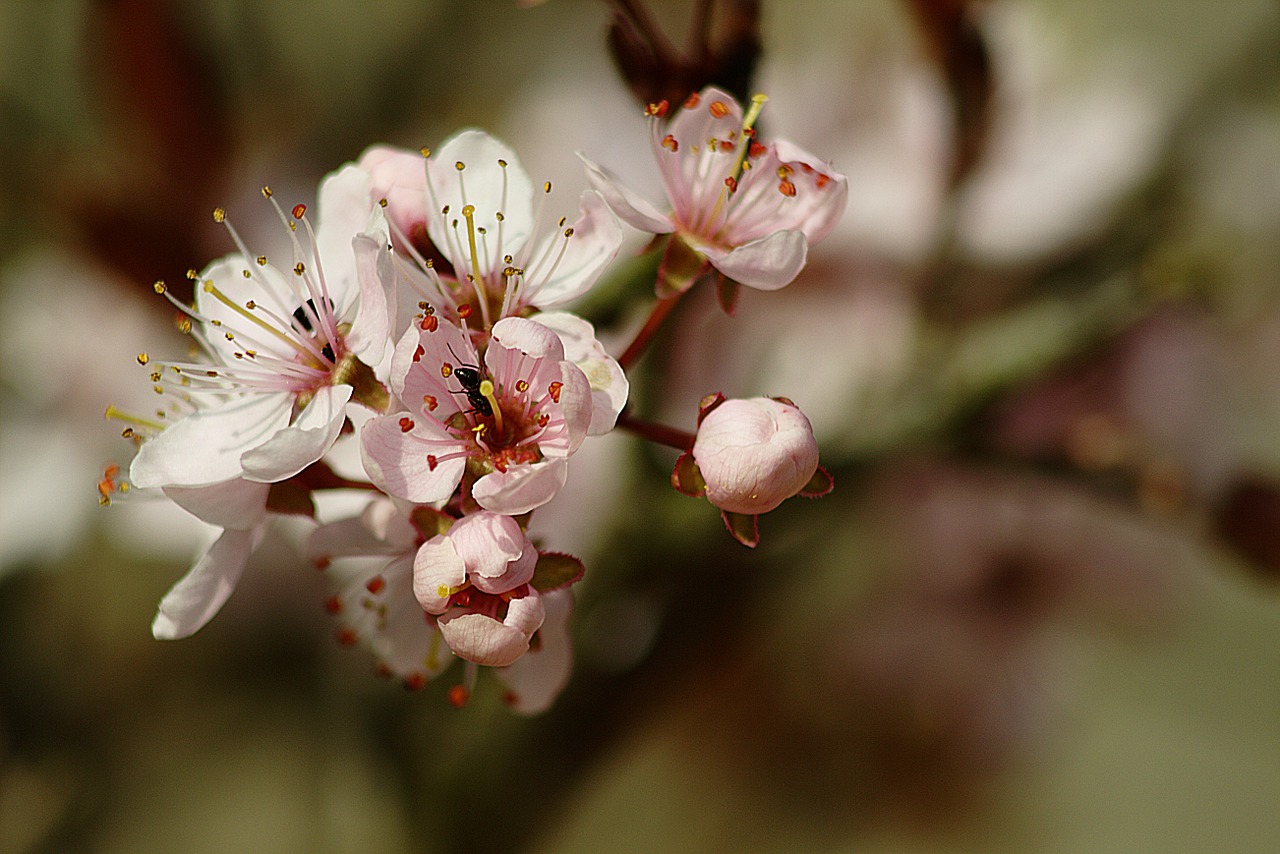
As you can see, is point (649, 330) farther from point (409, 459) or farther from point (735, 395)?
point (735, 395)

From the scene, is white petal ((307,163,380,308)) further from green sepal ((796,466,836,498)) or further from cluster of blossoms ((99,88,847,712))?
green sepal ((796,466,836,498))

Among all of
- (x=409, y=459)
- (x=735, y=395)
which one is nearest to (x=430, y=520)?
(x=409, y=459)

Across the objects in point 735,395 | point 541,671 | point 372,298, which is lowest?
point 735,395

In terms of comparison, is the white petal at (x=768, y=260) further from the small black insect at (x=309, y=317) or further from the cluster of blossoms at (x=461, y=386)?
the small black insect at (x=309, y=317)

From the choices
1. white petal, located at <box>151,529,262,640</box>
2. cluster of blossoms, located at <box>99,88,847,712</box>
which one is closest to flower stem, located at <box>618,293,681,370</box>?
cluster of blossoms, located at <box>99,88,847,712</box>

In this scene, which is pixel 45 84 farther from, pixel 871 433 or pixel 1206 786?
pixel 1206 786

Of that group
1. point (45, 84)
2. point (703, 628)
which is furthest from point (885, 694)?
point (45, 84)
